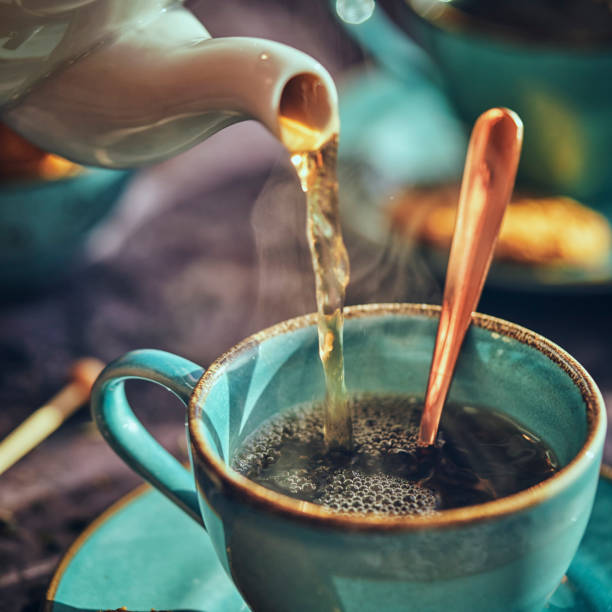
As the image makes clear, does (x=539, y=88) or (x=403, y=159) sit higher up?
(x=539, y=88)

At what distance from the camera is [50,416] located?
866 millimetres

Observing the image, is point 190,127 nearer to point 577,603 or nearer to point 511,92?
point 577,603

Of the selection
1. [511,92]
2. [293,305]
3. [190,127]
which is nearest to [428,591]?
[190,127]

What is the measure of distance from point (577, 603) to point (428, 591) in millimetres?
196

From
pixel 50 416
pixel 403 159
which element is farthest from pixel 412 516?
pixel 403 159

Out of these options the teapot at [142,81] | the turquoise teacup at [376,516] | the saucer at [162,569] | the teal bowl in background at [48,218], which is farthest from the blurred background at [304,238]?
the teapot at [142,81]

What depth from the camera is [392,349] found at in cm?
64

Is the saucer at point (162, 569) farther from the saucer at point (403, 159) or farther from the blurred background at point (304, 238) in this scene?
the saucer at point (403, 159)

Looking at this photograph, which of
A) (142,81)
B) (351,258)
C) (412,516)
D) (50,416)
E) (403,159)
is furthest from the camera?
(403,159)

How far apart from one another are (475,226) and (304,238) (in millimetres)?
582

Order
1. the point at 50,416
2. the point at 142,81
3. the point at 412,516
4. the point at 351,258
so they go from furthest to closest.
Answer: the point at 351,258
the point at 50,416
the point at 142,81
the point at 412,516

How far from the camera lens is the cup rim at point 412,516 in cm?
42

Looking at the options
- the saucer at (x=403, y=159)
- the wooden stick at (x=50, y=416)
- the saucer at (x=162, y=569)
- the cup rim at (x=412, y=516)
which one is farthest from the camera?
the saucer at (x=403, y=159)

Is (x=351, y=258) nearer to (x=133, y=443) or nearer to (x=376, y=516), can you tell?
(x=133, y=443)
